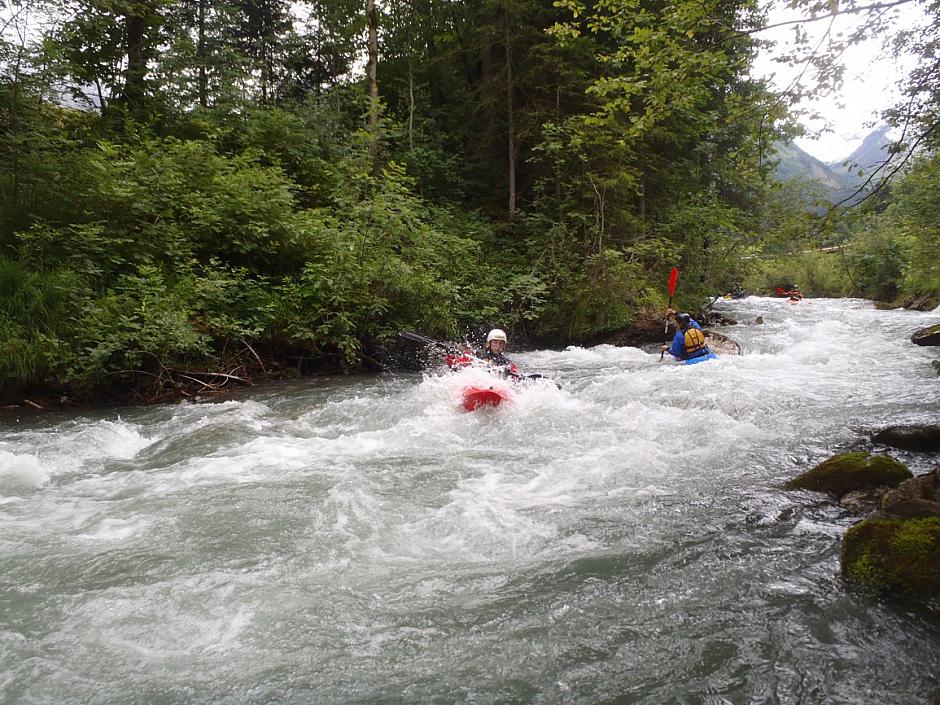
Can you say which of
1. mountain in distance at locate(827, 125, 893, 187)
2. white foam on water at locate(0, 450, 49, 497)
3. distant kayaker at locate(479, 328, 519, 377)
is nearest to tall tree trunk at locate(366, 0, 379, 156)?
distant kayaker at locate(479, 328, 519, 377)

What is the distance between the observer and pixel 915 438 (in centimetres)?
532

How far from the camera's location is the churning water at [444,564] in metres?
2.52

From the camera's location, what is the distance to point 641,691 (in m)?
2.40

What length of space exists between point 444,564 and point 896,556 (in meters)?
2.45

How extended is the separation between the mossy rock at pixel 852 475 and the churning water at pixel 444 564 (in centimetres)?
23

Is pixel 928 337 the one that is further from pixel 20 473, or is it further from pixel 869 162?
pixel 20 473

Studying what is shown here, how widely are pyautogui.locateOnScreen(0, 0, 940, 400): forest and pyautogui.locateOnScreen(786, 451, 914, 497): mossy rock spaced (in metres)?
1.73

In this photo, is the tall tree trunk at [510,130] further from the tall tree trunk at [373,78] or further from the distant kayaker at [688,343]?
the distant kayaker at [688,343]

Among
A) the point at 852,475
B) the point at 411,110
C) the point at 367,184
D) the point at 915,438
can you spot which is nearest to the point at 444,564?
the point at 852,475

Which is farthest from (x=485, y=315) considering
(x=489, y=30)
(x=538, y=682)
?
(x=538, y=682)

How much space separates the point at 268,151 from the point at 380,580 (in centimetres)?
1228

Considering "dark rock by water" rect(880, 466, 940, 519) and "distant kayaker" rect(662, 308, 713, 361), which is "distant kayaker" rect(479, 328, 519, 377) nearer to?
"distant kayaker" rect(662, 308, 713, 361)

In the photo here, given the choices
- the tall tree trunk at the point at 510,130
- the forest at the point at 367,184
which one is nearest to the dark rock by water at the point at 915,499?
the forest at the point at 367,184

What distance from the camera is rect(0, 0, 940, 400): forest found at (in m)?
5.30
